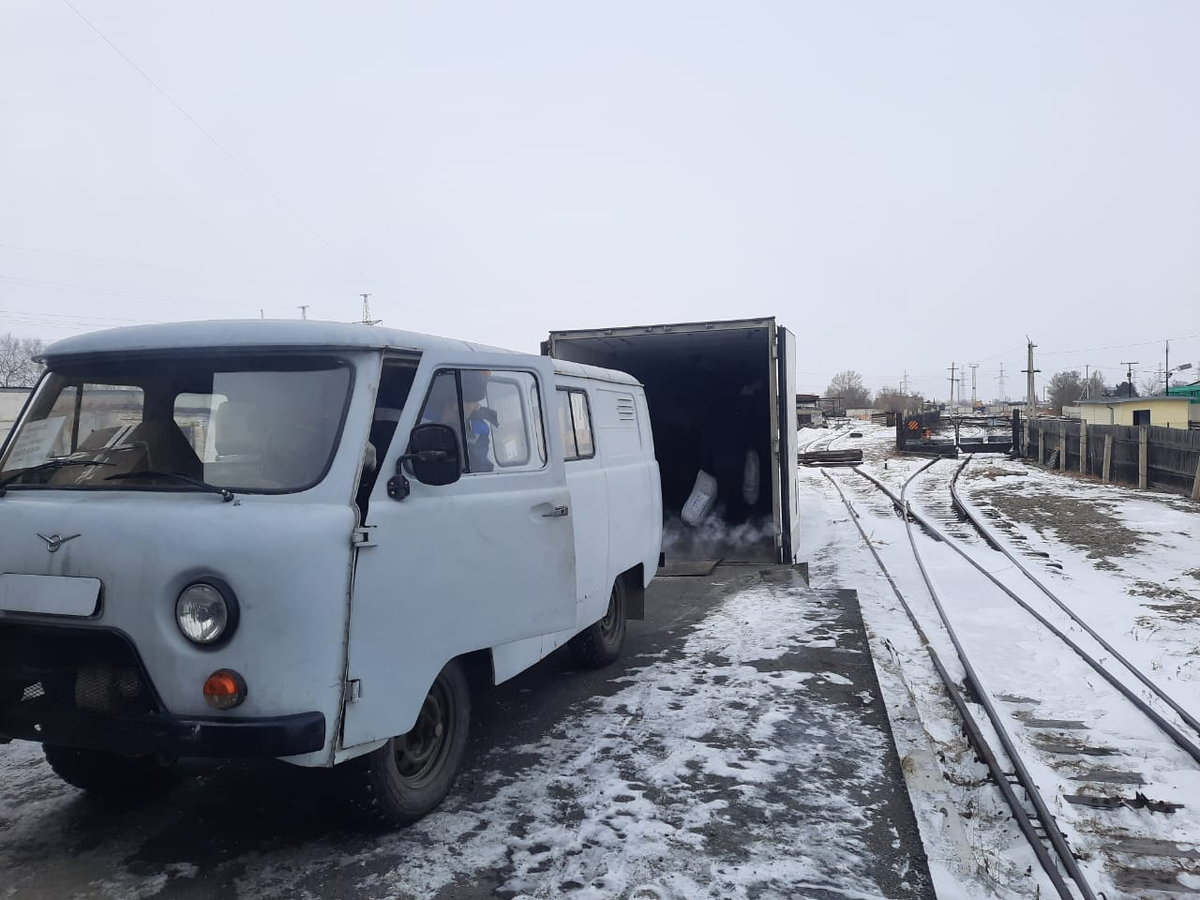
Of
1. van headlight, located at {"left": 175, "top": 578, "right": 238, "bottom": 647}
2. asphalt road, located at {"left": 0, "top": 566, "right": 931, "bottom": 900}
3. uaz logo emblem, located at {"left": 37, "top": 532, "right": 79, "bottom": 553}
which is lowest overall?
asphalt road, located at {"left": 0, "top": 566, "right": 931, "bottom": 900}

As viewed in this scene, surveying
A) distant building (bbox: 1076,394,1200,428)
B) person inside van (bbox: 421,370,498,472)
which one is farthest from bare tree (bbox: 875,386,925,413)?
person inside van (bbox: 421,370,498,472)

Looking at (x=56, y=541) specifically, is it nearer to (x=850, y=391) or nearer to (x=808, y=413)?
(x=808, y=413)

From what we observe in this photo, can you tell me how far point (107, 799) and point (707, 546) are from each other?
955cm

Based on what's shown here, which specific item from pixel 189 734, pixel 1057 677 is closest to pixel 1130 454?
pixel 1057 677

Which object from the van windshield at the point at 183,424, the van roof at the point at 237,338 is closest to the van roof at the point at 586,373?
the van roof at the point at 237,338

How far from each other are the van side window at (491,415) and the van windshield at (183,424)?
0.56 metres

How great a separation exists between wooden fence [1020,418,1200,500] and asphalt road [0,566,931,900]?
57.2 feet

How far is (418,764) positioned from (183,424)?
195cm

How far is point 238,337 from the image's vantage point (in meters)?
3.74

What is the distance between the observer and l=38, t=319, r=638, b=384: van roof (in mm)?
3723

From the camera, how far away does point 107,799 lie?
4.38 metres

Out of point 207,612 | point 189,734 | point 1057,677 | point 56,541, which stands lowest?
point 1057,677

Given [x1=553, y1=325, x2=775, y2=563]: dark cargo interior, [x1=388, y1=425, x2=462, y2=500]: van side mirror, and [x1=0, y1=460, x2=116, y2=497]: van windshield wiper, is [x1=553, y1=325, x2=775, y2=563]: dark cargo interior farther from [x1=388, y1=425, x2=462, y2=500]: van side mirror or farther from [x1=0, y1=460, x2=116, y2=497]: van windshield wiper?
[x1=0, y1=460, x2=116, y2=497]: van windshield wiper

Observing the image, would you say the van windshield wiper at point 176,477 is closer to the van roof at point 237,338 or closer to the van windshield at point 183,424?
the van windshield at point 183,424
